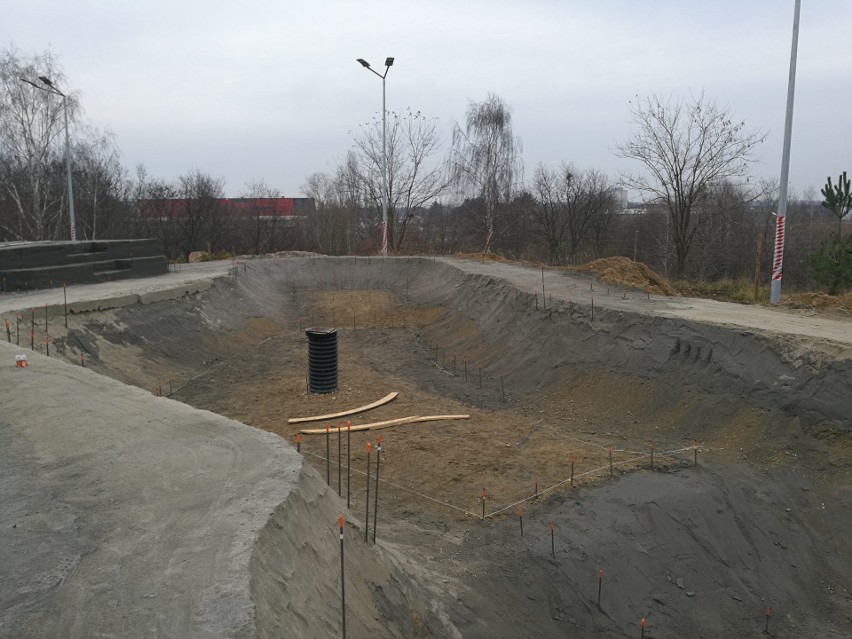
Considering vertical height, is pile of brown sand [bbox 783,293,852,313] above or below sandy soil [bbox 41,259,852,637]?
above

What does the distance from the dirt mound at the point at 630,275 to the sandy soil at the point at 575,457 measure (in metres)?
0.86

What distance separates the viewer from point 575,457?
1015 cm

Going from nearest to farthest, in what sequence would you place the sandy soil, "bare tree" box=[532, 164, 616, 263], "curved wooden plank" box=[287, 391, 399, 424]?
1. the sandy soil
2. "curved wooden plank" box=[287, 391, 399, 424]
3. "bare tree" box=[532, 164, 616, 263]

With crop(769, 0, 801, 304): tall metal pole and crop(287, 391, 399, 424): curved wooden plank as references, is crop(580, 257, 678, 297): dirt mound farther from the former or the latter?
crop(287, 391, 399, 424): curved wooden plank

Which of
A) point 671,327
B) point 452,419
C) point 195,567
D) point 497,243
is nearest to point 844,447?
point 671,327

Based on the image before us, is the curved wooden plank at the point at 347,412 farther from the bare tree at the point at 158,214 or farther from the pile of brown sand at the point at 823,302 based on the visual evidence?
the bare tree at the point at 158,214

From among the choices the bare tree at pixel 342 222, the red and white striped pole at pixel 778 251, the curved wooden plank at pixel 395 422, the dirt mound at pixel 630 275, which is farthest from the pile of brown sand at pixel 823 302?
the bare tree at pixel 342 222

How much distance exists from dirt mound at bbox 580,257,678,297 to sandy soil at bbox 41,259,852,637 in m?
0.86

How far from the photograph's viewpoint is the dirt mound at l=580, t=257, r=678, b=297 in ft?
59.9

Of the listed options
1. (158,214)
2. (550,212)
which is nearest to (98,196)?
(158,214)

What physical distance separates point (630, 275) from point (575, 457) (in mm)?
10957

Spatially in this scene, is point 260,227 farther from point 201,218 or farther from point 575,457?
point 575,457

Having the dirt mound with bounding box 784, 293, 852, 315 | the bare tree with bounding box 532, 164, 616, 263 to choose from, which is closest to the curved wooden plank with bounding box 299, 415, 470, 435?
the dirt mound with bounding box 784, 293, 852, 315

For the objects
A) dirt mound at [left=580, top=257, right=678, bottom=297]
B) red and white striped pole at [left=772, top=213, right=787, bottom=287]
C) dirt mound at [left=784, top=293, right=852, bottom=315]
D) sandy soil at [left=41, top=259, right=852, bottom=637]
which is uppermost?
red and white striped pole at [left=772, top=213, right=787, bottom=287]
